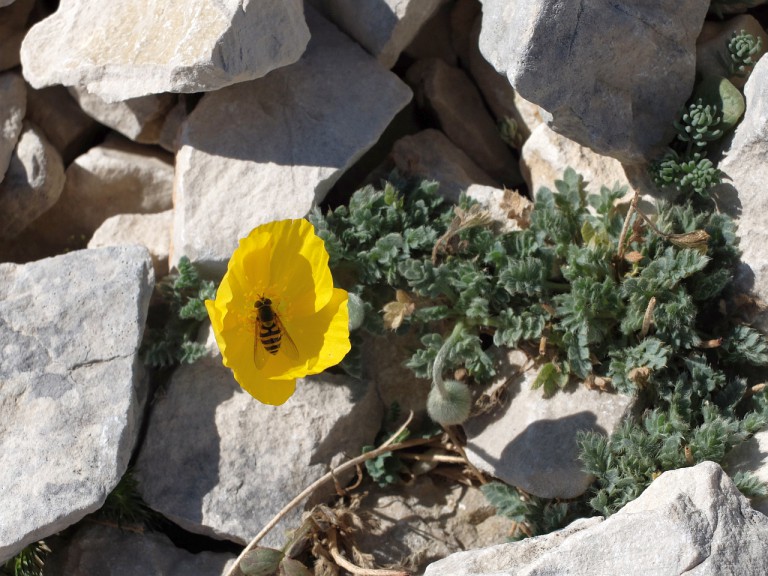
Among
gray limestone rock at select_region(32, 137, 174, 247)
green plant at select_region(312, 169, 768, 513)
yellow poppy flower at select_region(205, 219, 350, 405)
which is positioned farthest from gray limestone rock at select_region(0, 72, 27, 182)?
green plant at select_region(312, 169, 768, 513)

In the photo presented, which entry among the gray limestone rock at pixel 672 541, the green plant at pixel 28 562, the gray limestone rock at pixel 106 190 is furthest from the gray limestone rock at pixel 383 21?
the green plant at pixel 28 562

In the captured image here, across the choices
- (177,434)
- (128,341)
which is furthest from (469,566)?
(128,341)

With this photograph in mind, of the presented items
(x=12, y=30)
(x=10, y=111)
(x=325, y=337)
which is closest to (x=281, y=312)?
(x=325, y=337)

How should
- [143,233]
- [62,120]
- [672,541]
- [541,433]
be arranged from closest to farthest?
[672,541] < [541,433] < [143,233] < [62,120]

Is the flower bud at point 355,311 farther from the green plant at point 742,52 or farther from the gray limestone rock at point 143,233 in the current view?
the green plant at point 742,52

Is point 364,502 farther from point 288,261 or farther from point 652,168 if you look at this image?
point 652,168

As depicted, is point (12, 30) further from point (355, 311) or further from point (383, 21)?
point (355, 311)

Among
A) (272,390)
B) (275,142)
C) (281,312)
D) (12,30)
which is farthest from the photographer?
(12,30)

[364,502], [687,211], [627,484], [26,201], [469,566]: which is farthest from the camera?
[26,201]
